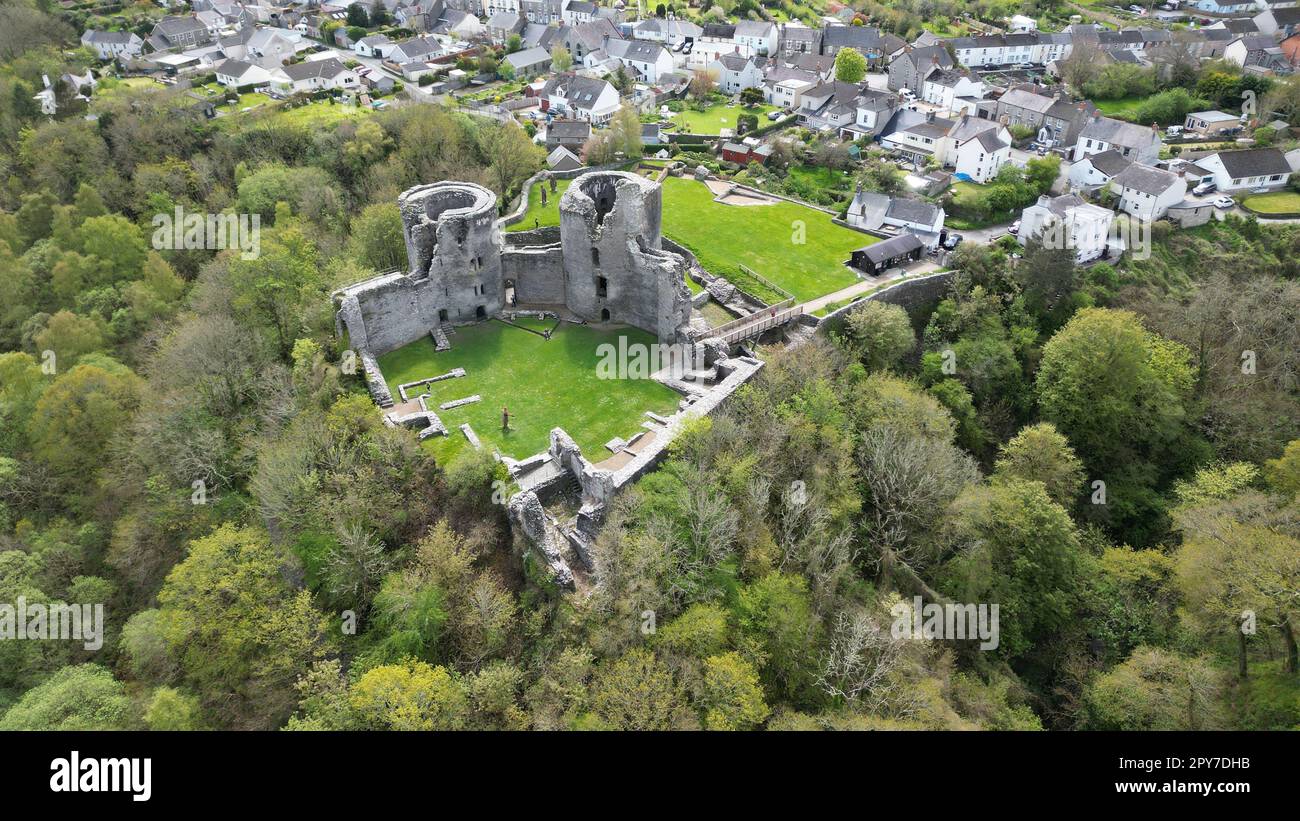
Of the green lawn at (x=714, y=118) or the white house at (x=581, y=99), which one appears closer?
the green lawn at (x=714, y=118)

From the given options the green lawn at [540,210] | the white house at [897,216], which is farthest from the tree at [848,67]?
the green lawn at [540,210]

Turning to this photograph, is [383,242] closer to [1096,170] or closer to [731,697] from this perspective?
[731,697]

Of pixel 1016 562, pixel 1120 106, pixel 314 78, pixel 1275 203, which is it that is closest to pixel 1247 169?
pixel 1275 203

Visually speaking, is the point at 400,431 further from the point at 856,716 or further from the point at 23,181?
the point at 23,181

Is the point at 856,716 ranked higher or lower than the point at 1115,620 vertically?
higher

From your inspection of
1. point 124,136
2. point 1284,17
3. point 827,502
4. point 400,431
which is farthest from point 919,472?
point 1284,17

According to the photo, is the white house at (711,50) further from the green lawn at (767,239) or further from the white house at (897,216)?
the white house at (897,216)
